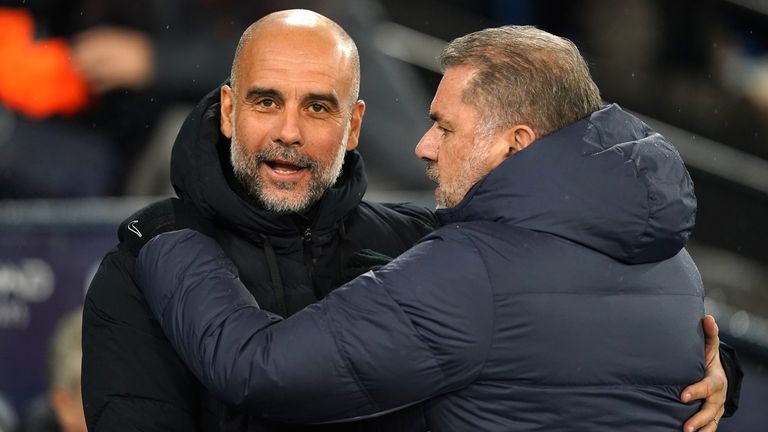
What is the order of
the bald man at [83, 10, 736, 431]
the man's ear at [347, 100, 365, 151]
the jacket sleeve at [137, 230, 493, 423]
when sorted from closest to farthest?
→ the jacket sleeve at [137, 230, 493, 423] < the bald man at [83, 10, 736, 431] < the man's ear at [347, 100, 365, 151]

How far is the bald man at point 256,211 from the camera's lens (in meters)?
1.67

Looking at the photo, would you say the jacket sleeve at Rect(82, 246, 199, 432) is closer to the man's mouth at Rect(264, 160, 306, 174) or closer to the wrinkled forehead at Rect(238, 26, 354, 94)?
the man's mouth at Rect(264, 160, 306, 174)

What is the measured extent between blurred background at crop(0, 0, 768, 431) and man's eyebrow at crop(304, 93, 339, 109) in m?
1.86

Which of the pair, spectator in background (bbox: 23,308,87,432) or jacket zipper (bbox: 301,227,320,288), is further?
spectator in background (bbox: 23,308,87,432)

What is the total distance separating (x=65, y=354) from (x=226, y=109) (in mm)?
1886

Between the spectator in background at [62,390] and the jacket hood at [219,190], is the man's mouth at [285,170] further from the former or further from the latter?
the spectator in background at [62,390]

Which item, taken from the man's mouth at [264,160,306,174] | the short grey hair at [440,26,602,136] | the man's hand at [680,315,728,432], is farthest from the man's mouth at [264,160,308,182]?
the man's hand at [680,315,728,432]

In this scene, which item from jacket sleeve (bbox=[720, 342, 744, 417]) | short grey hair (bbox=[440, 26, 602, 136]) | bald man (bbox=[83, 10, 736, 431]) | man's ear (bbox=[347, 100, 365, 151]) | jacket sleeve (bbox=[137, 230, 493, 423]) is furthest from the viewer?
man's ear (bbox=[347, 100, 365, 151])

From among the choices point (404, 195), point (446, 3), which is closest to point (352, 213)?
point (404, 195)

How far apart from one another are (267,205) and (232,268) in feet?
0.61

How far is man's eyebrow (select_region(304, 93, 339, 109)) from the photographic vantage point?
6.00 ft

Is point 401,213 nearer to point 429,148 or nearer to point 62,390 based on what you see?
point 429,148

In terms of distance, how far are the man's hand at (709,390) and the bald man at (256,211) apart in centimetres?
55

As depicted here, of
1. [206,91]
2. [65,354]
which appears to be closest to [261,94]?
[65,354]
